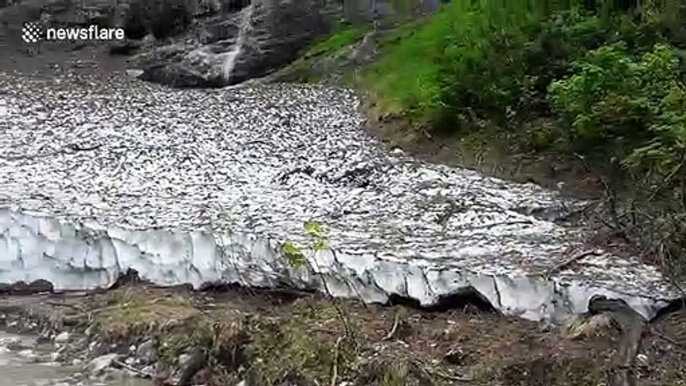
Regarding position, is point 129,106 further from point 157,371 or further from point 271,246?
point 157,371

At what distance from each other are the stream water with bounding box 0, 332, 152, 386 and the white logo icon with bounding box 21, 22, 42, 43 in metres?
16.7

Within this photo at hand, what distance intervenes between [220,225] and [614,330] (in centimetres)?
333

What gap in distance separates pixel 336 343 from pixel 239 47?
13.3m

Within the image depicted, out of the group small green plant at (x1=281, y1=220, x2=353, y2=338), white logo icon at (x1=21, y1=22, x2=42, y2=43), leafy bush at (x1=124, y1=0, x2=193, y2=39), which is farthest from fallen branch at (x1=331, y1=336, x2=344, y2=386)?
white logo icon at (x1=21, y1=22, x2=42, y2=43)

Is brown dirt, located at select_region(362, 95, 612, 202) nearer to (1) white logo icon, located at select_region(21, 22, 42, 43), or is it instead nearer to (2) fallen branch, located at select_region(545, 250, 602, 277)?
(2) fallen branch, located at select_region(545, 250, 602, 277)

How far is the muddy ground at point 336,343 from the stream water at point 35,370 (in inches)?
4.0

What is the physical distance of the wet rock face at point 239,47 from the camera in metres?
18.0

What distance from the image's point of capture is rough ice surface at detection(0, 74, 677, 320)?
22.0 ft

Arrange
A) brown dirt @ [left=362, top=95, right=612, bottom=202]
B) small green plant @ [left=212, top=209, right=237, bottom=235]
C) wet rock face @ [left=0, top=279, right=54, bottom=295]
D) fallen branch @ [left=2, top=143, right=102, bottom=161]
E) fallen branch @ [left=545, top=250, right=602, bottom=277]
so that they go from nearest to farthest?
fallen branch @ [left=545, top=250, right=602, bottom=277]
wet rock face @ [left=0, top=279, right=54, bottom=295]
small green plant @ [left=212, top=209, right=237, bottom=235]
brown dirt @ [left=362, top=95, right=612, bottom=202]
fallen branch @ [left=2, top=143, right=102, bottom=161]

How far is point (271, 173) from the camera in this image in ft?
33.6

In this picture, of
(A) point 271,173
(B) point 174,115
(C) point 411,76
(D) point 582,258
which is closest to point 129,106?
(B) point 174,115

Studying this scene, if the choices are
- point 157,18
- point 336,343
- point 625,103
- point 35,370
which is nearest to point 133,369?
point 35,370

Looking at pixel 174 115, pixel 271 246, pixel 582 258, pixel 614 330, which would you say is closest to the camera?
pixel 614 330

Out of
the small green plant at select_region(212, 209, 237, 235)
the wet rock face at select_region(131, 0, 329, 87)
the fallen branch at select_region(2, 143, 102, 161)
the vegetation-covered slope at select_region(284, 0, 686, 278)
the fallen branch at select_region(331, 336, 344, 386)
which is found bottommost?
the wet rock face at select_region(131, 0, 329, 87)
